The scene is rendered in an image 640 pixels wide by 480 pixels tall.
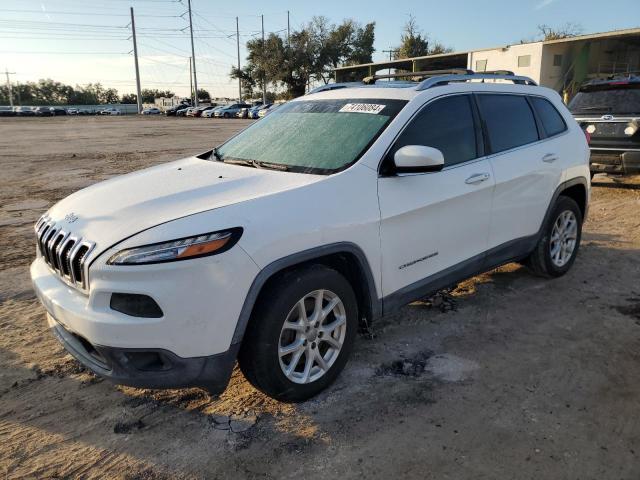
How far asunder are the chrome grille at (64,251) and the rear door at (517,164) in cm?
291

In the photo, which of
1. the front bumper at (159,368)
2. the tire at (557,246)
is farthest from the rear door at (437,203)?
the front bumper at (159,368)

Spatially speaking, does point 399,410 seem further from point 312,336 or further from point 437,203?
point 437,203

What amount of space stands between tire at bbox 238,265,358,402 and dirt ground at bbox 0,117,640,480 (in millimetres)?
192

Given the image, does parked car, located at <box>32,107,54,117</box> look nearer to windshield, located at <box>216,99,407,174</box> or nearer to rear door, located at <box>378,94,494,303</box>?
windshield, located at <box>216,99,407,174</box>

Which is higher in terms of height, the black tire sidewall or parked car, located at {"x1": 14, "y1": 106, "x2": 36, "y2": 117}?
parked car, located at {"x1": 14, "y1": 106, "x2": 36, "y2": 117}

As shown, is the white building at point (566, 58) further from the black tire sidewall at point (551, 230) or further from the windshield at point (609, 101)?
the black tire sidewall at point (551, 230)

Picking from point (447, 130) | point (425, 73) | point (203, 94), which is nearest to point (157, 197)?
point (447, 130)

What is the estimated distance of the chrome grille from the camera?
2.62 m

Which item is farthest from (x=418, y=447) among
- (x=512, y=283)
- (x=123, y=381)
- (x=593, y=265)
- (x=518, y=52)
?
(x=518, y=52)

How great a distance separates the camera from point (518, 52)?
29.6 meters

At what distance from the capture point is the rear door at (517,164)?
4.01 m

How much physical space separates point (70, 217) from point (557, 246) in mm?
4212

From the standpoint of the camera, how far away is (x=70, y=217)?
2955mm

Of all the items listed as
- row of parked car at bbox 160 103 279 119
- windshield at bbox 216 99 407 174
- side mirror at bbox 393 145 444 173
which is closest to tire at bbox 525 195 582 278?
side mirror at bbox 393 145 444 173
